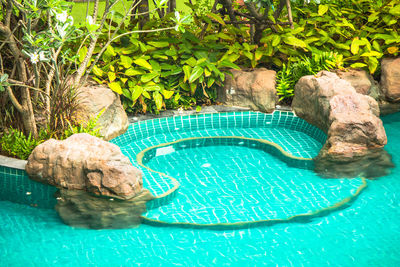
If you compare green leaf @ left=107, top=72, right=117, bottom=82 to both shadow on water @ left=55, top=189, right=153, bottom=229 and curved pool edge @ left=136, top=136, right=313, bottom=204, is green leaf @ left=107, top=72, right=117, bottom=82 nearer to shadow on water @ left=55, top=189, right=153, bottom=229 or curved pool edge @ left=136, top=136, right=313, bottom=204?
curved pool edge @ left=136, top=136, right=313, bottom=204

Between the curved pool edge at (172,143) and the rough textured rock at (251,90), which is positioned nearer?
the curved pool edge at (172,143)

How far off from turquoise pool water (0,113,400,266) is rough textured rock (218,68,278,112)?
2142 mm

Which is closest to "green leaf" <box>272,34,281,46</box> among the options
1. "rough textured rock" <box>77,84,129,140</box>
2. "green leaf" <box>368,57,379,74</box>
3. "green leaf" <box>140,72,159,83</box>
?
"green leaf" <box>368,57,379,74</box>

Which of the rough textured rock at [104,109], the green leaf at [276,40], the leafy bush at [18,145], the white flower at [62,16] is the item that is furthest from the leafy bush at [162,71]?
the white flower at [62,16]

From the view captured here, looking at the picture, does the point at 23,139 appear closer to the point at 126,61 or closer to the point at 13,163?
the point at 13,163

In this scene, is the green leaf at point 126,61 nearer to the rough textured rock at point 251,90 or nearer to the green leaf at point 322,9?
the rough textured rock at point 251,90

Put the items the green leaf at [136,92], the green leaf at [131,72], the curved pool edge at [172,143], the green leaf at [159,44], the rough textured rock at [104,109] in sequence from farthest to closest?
the green leaf at [159,44] → the green leaf at [131,72] → the green leaf at [136,92] → the rough textured rock at [104,109] → the curved pool edge at [172,143]

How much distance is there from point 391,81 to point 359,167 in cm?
235

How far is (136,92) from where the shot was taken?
644 cm

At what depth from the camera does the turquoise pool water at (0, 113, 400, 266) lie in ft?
12.6

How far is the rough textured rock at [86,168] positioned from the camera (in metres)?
4.47

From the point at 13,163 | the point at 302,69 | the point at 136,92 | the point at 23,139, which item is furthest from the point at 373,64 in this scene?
the point at 13,163

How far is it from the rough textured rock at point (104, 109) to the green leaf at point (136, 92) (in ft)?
0.71

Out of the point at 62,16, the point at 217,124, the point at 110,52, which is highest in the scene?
the point at 62,16
